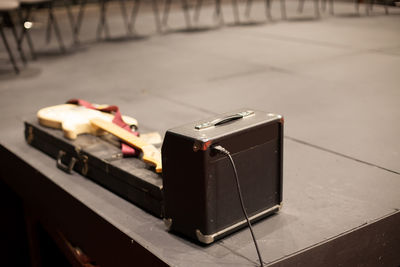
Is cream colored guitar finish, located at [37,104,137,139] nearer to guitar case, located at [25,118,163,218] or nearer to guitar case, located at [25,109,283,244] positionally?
guitar case, located at [25,118,163,218]

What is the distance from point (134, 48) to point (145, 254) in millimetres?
3738

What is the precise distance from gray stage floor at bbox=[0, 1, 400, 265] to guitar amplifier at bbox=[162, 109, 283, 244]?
7 cm

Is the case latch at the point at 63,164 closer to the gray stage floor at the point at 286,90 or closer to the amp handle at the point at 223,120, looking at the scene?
the gray stage floor at the point at 286,90

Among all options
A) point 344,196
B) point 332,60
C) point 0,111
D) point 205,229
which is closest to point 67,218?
point 205,229

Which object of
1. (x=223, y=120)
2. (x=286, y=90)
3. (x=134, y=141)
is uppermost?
(x=223, y=120)

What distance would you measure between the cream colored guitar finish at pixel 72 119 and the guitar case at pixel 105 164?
0.03 meters

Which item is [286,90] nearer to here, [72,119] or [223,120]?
[72,119]

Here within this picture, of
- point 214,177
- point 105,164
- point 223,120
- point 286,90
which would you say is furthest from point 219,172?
point 286,90

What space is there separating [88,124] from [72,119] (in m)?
0.07

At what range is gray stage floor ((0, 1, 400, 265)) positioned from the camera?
1.60 m

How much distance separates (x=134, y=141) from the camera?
1.87m

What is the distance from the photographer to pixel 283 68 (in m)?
3.77

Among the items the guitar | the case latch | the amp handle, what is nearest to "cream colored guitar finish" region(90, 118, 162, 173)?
the guitar

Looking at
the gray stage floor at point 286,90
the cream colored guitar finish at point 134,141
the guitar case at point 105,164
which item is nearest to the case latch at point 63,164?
the guitar case at point 105,164
